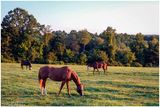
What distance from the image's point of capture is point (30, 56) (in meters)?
33.0

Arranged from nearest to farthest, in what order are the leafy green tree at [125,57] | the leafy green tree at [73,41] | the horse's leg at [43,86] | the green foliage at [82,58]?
the horse's leg at [43,86] < the green foliage at [82,58] < the leafy green tree at [73,41] < the leafy green tree at [125,57]

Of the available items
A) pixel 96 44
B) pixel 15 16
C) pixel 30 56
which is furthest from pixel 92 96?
pixel 96 44

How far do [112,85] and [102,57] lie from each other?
1806 centimetres

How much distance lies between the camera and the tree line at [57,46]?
30859 millimetres

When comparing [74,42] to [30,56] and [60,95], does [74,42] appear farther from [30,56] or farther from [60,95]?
[60,95]

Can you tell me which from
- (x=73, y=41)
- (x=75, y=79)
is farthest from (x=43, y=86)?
(x=73, y=41)

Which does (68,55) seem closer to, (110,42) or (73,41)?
(73,41)

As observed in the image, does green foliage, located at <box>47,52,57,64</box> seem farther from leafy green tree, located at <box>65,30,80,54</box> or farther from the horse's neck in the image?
the horse's neck

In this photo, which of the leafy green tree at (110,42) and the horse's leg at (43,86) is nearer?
the horse's leg at (43,86)

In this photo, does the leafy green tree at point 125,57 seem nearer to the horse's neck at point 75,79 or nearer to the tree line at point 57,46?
the tree line at point 57,46

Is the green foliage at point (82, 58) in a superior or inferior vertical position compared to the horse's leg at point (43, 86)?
superior

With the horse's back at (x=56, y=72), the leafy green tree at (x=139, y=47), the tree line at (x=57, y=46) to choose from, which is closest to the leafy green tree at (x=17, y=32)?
the tree line at (x=57, y=46)

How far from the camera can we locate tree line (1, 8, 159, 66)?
30.9 meters

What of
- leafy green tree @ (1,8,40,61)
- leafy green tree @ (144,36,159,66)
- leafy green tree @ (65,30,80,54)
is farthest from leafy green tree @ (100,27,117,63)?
leafy green tree @ (1,8,40,61)
